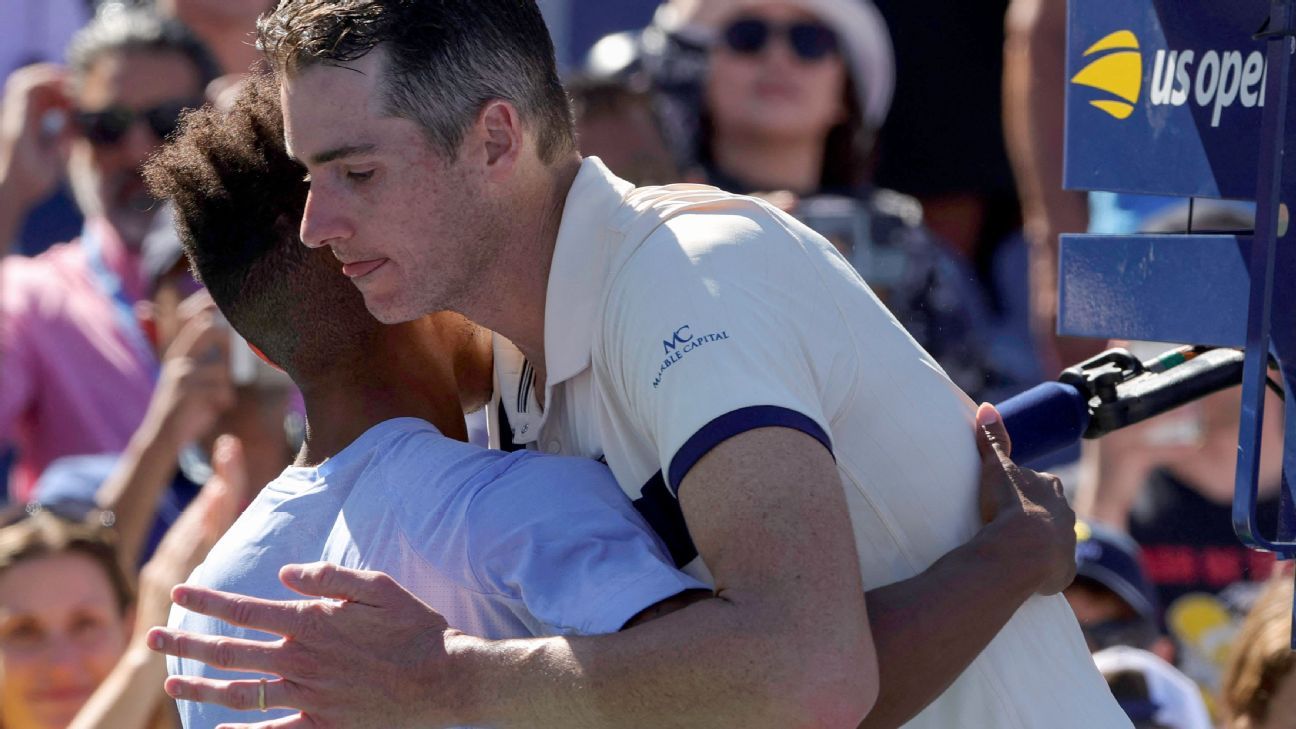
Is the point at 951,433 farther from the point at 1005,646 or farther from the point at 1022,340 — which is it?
the point at 1022,340

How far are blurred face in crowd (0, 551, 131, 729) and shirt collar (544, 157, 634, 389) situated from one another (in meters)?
2.23

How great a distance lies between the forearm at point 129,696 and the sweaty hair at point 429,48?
199 centimetres

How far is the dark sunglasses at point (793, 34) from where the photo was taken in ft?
18.5

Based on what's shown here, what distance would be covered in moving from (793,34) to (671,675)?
3913 mm

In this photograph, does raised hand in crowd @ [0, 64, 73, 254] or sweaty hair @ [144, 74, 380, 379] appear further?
raised hand in crowd @ [0, 64, 73, 254]

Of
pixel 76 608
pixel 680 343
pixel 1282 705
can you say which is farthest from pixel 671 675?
pixel 76 608

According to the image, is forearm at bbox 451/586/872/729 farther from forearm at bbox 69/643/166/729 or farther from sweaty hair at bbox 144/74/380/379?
forearm at bbox 69/643/166/729

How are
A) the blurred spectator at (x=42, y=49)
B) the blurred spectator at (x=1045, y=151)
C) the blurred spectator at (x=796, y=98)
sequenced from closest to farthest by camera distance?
1. the blurred spectator at (x=1045, y=151)
2. the blurred spectator at (x=796, y=98)
3. the blurred spectator at (x=42, y=49)

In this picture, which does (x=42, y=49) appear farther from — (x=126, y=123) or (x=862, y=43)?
(x=862, y=43)

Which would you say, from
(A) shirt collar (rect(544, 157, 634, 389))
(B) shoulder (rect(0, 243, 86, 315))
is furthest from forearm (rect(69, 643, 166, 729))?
(A) shirt collar (rect(544, 157, 634, 389))

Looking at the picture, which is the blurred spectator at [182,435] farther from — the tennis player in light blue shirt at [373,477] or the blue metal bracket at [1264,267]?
the blue metal bracket at [1264,267]

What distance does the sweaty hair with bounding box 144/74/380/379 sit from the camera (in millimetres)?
2570

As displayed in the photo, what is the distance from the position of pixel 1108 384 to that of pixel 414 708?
127 cm

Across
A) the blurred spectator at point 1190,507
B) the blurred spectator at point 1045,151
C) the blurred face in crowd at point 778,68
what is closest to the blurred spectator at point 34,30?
the blurred face in crowd at point 778,68
